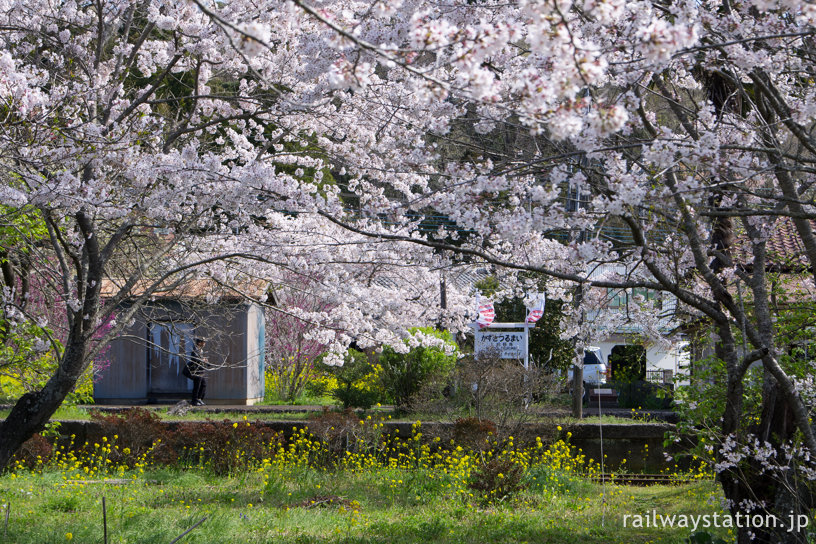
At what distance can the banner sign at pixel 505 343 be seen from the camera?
11.6 meters

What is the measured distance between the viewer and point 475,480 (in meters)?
7.69

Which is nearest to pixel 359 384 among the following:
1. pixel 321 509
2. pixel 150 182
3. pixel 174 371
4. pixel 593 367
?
pixel 174 371

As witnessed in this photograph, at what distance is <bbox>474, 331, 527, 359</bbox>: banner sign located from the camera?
11625 mm

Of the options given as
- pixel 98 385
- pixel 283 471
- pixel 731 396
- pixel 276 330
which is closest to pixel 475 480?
pixel 283 471

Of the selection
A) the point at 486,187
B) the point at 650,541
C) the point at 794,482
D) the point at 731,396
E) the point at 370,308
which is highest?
the point at 486,187

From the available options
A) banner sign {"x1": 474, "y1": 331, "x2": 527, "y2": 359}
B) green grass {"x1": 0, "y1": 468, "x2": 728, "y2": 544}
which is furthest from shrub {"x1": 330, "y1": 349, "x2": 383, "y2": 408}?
green grass {"x1": 0, "y1": 468, "x2": 728, "y2": 544}

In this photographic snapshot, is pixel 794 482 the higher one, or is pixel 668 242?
pixel 668 242

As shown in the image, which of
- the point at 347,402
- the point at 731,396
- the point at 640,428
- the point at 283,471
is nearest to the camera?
the point at 731,396

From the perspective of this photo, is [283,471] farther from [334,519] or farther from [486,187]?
[486,187]

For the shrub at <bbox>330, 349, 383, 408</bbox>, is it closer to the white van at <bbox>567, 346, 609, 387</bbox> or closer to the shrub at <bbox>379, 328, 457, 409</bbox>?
the shrub at <bbox>379, 328, 457, 409</bbox>

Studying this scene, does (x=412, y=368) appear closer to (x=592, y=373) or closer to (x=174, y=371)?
(x=174, y=371)

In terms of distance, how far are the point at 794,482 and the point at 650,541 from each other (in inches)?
64.1
